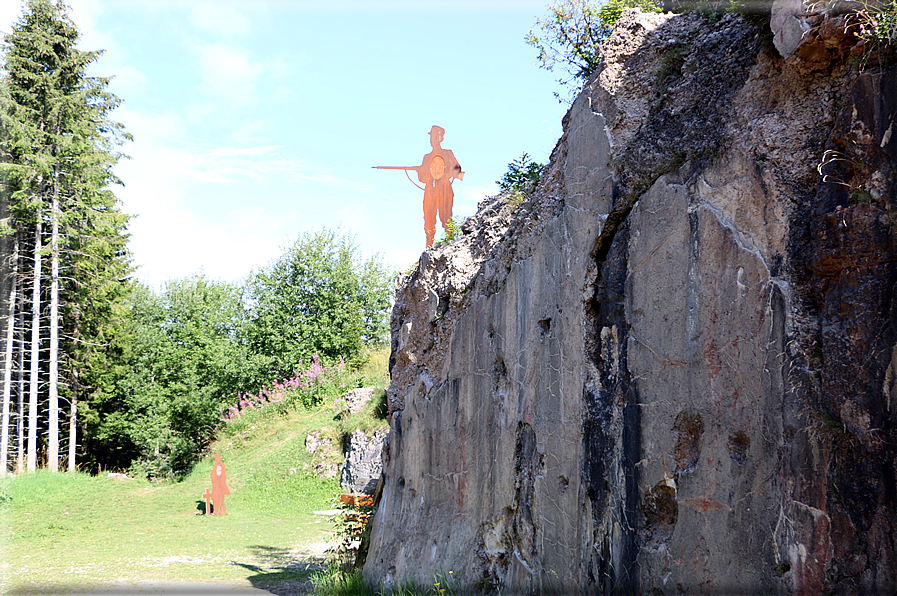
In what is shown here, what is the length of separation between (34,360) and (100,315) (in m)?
3.73

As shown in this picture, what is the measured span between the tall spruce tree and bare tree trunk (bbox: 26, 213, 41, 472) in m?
0.03

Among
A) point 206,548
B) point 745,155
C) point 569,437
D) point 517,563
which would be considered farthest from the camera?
point 206,548

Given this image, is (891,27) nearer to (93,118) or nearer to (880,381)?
(880,381)

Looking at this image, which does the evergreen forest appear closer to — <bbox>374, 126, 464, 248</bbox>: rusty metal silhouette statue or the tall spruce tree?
the tall spruce tree

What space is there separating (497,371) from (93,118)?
21227 millimetres

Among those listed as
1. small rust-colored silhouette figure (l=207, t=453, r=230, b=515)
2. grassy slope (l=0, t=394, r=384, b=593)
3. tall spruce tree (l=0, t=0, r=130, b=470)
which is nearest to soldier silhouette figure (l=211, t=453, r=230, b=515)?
small rust-colored silhouette figure (l=207, t=453, r=230, b=515)

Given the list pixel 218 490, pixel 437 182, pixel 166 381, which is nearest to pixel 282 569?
pixel 437 182

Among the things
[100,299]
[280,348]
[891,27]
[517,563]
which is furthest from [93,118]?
[891,27]

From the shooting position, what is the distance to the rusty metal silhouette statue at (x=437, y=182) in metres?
9.78

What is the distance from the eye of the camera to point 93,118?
71.3 ft

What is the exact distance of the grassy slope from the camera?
923cm

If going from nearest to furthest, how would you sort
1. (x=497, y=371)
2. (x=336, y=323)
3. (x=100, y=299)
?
(x=497, y=371), (x=100, y=299), (x=336, y=323)

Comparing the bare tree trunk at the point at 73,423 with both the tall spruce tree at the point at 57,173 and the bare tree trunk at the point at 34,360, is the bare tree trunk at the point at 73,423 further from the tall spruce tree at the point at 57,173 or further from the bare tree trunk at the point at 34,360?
the bare tree trunk at the point at 34,360

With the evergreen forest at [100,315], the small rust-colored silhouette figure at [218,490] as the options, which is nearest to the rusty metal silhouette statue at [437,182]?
the small rust-colored silhouette figure at [218,490]
